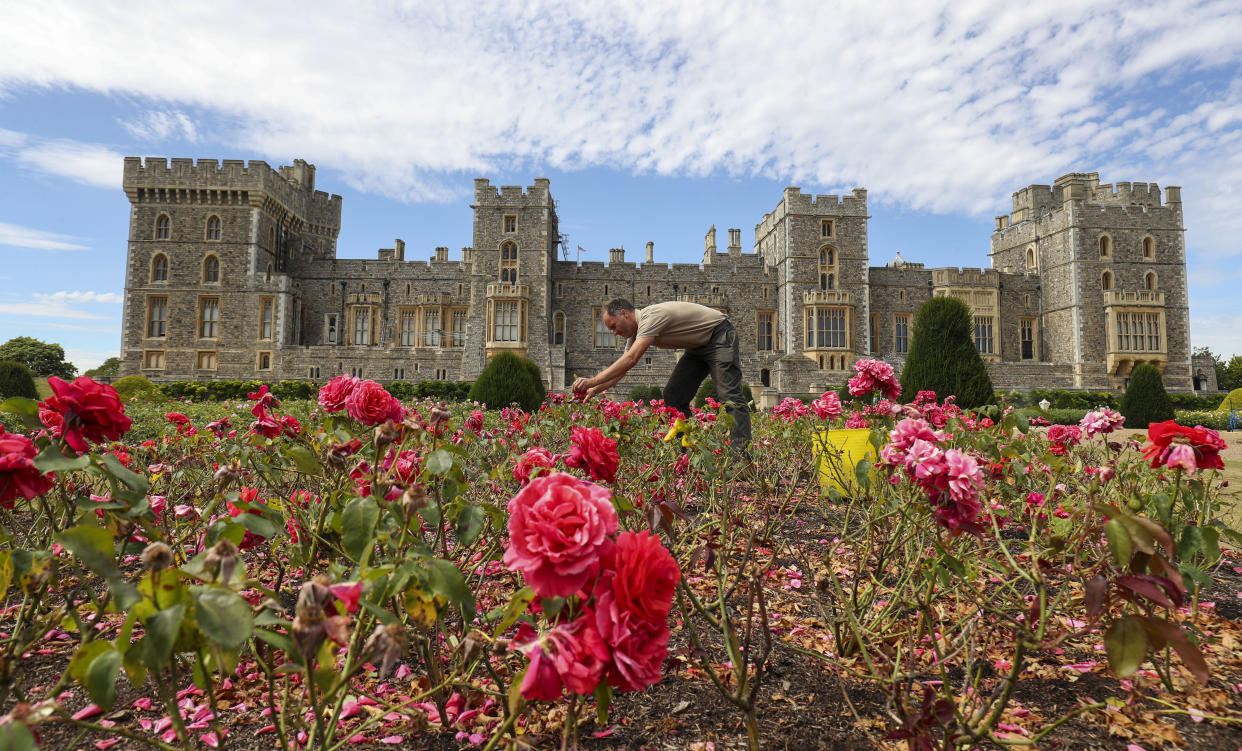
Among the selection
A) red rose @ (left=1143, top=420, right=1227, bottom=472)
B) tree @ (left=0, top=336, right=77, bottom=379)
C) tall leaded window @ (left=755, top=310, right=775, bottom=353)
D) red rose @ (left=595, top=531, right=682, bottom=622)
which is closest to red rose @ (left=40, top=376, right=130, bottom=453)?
red rose @ (left=595, top=531, right=682, bottom=622)

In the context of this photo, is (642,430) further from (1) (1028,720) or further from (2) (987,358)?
(2) (987,358)

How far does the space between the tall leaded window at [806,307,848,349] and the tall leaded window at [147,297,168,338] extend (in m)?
27.2

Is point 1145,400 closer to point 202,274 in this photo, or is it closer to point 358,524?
point 358,524

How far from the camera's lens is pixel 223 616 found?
77 cm

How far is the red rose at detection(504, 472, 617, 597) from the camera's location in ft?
2.73

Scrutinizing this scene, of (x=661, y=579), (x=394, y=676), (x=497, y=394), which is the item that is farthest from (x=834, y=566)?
(x=497, y=394)

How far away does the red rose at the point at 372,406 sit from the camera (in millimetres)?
1567

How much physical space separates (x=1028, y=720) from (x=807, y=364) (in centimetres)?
2337

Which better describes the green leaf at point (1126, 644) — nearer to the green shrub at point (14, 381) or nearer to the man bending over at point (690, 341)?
the man bending over at point (690, 341)

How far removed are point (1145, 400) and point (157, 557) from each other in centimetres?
1684

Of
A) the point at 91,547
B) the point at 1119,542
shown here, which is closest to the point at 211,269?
the point at 91,547

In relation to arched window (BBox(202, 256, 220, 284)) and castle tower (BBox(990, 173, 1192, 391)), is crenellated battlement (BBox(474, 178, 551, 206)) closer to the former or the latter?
arched window (BBox(202, 256, 220, 284))

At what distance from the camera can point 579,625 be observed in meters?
0.90

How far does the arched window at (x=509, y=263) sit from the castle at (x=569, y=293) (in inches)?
2.5
